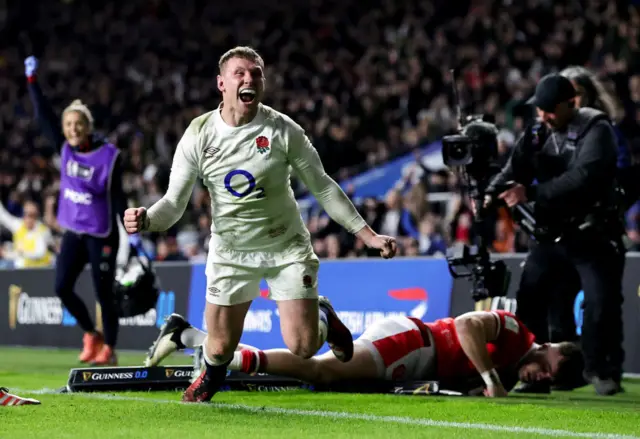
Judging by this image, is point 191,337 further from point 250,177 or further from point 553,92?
point 553,92

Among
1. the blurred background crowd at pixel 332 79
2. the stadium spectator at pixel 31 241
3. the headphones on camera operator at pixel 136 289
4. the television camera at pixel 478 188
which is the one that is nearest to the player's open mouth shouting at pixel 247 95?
the television camera at pixel 478 188

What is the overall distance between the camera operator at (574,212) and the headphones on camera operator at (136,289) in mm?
3992

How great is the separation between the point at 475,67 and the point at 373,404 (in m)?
13.1

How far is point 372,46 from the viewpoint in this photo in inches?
909

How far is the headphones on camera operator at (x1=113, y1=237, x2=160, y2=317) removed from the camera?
10.6 meters

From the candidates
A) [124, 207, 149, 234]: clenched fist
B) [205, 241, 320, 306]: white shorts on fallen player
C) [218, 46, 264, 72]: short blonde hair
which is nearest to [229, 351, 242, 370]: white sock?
[205, 241, 320, 306]: white shorts on fallen player

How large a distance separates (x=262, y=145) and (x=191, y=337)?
2126 millimetres

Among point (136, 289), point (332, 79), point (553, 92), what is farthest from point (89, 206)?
point (332, 79)

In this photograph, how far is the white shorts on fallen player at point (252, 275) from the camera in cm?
642

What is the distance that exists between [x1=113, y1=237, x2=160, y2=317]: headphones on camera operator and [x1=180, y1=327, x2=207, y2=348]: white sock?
2757 millimetres

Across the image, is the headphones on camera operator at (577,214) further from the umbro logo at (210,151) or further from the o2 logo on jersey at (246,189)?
the umbro logo at (210,151)

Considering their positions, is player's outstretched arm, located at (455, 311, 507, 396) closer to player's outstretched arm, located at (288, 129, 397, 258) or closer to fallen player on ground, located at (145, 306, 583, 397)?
fallen player on ground, located at (145, 306, 583, 397)

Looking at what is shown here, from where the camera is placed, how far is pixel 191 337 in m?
7.88

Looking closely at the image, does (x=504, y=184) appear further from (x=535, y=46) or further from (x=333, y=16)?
(x=333, y=16)
